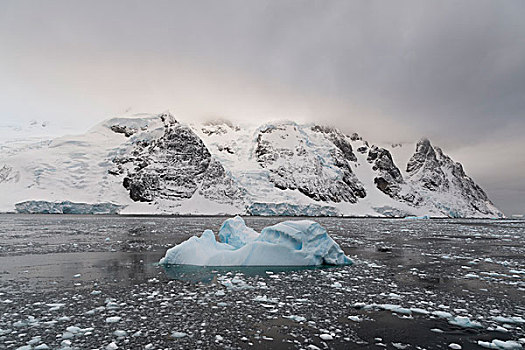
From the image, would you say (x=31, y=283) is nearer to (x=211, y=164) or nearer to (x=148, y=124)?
(x=211, y=164)

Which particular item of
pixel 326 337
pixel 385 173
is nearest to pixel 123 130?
pixel 385 173


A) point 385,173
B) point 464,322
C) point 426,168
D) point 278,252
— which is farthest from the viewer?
point 426,168

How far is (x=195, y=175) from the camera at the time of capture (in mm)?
103812

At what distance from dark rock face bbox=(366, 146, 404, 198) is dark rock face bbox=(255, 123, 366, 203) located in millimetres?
20126

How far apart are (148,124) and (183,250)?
116 metres

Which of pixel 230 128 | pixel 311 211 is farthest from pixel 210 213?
pixel 230 128

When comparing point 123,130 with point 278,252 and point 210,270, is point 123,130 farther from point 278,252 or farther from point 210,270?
point 210,270

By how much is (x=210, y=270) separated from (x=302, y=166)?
113 m

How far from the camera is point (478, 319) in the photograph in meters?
6.41

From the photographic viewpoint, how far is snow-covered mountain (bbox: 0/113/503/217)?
272ft

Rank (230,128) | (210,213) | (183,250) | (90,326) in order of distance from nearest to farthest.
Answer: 1. (90,326)
2. (183,250)
3. (210,213)
4. (230,128)

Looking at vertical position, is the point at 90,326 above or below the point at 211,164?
below

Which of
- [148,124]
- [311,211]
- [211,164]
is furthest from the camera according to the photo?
[148,124]

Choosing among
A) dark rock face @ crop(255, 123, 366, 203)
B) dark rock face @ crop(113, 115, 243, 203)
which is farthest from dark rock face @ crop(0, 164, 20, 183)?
dark rock face @ crop(255, 123, 366, 203)
